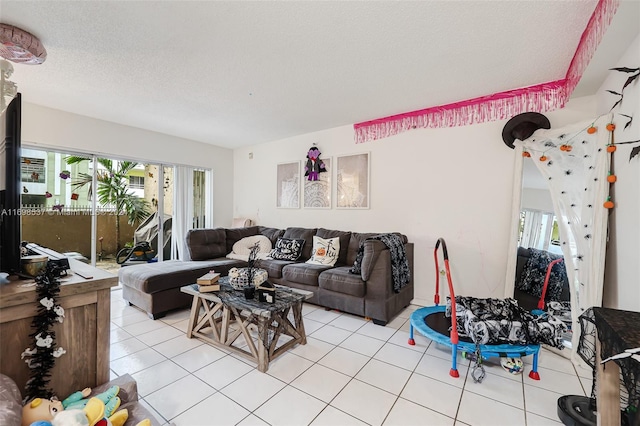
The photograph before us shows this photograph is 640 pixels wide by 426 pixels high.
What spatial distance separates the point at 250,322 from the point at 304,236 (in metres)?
2.10

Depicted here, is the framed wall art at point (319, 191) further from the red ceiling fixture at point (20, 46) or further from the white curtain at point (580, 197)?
the red ceiling fixture at point (20, 46)

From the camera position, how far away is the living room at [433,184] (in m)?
2.00

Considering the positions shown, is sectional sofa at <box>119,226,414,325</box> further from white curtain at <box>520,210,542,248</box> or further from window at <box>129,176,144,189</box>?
window at <box>129,176,144,189</box>

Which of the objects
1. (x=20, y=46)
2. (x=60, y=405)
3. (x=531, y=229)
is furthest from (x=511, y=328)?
(x=20, y=46)

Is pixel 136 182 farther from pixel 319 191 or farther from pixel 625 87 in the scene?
pixel 625 87

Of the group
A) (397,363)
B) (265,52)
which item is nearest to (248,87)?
(265,52)

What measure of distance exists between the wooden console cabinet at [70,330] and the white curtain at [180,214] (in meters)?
3.53

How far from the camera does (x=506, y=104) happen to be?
2.90m

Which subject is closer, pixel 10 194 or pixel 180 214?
pixel 10 194

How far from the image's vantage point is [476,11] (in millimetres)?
1714

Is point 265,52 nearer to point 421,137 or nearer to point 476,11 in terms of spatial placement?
point 476,11

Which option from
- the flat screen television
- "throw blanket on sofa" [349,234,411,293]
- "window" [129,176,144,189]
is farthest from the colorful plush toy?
"window" [129,176,144,189]

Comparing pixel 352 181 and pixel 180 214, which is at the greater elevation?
pixel 352 181

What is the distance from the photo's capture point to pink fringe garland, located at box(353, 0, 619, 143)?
5.82 feet
